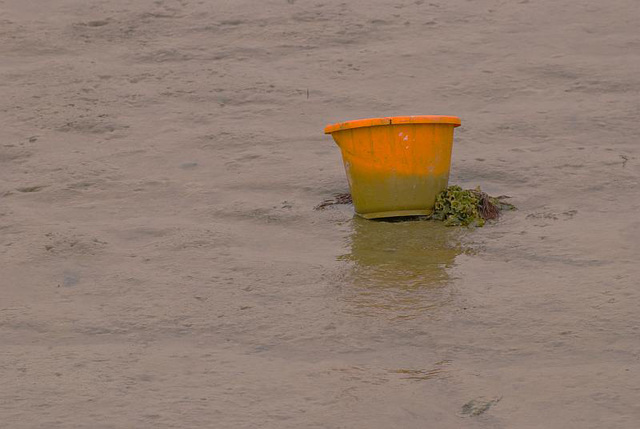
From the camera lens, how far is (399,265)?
4.88 metres

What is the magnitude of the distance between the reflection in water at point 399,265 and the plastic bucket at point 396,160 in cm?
10

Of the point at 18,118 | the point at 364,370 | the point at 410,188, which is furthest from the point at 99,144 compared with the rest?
the point at 364,370

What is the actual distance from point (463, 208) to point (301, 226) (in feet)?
2.64

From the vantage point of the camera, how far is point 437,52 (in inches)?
299

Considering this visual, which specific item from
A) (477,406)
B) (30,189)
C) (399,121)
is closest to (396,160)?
(399,121)

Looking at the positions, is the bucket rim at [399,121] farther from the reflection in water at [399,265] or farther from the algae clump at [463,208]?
the reflection in water at [399,265]

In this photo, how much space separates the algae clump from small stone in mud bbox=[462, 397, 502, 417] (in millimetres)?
1777

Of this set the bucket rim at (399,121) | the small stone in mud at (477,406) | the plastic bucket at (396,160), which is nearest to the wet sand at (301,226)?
the small stone in mud at (477,406)

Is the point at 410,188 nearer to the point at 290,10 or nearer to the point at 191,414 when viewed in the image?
the point at 191,414

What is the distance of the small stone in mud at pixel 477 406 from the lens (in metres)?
3.59

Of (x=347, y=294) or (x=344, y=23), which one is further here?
(x=344, y=23)

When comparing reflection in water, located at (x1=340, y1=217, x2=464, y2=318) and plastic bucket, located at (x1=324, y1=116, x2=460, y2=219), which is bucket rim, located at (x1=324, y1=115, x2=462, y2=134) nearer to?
plastic bucket, located at (x1=324, y1=116, x2=460, y2=219)

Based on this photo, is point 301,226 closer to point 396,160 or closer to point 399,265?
point 396,160

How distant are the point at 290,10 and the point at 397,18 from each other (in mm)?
806
